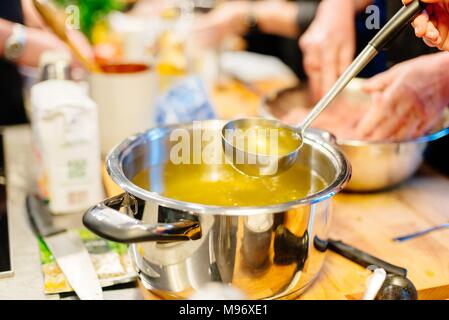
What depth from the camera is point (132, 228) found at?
0.67m

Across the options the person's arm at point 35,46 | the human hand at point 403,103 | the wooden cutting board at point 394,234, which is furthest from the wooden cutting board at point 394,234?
the person's arm at point 35,46

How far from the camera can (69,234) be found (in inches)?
38.8

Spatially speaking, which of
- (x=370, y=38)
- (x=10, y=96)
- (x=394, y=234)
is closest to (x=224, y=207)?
(x=394, y=234)

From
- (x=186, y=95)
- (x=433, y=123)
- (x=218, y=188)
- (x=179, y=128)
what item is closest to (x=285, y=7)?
(x=186, y=95)

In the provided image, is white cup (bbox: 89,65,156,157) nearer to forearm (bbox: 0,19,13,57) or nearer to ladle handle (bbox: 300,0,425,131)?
forearm (bbox: 0,19,13,57)

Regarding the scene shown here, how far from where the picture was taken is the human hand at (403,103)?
1000 millimetres

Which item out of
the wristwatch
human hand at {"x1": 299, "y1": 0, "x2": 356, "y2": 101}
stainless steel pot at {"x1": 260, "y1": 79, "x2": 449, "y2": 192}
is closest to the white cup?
the wristwatch

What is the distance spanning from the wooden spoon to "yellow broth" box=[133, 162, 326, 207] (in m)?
0.45

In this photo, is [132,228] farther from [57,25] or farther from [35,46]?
[35,46]

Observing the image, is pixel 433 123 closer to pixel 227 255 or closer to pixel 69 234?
pixel 227 255

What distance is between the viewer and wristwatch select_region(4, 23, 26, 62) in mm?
1388

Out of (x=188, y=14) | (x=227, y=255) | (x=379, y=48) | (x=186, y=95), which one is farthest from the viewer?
(x=188, y=14)

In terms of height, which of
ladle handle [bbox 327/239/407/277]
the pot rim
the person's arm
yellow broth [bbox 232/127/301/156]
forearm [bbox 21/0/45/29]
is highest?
forearm [bbox 21/0/45/29]
